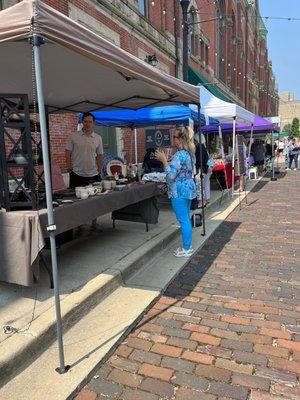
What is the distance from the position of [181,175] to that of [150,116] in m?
4.24

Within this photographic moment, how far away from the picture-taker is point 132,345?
3229mm

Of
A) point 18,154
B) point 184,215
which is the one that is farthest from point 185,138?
point 18,154

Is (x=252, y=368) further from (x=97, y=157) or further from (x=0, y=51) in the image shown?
(x=97, y=157)

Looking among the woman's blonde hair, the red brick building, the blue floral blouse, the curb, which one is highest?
the red brick building

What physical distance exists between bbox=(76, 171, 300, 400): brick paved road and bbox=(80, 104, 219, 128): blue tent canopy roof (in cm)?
405

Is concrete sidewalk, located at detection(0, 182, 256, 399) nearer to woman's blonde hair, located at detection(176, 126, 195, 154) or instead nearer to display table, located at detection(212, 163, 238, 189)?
woman's blonde hair, located at detection(176, 126, 195, 154)

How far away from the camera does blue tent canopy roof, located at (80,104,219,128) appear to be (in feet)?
28.4

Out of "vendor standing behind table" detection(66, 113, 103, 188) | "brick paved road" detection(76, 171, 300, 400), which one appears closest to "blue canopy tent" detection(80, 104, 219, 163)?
"vendor standing behind table" detection(66, 113, 103, 188)

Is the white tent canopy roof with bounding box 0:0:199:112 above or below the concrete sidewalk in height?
above

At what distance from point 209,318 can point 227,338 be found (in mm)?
386

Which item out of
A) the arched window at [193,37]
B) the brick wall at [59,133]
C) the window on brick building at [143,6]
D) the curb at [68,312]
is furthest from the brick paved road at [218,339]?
the arched window at [193,37]

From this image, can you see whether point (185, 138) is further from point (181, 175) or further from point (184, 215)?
point (184, 215)

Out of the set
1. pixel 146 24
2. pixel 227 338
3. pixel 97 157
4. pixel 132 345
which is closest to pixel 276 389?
pixel 227 338

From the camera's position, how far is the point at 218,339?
330cm
